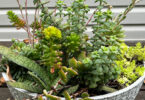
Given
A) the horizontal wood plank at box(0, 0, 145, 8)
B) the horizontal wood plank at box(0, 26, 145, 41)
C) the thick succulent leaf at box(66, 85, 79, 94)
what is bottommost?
the horizontal wood plank at box(0, 26, 145, 41)

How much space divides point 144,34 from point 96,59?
1502mm

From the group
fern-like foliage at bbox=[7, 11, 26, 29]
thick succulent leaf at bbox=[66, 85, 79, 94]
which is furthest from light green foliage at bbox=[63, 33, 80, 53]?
fern-like foliage at bbox=[7, 11, 26, 29]

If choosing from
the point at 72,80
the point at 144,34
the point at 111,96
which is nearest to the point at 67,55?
the point at 72,80

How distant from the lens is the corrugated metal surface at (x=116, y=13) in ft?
6.08

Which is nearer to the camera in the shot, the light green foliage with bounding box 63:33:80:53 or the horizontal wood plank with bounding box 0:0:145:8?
the light green foliage with bounding box 63:33:80:53

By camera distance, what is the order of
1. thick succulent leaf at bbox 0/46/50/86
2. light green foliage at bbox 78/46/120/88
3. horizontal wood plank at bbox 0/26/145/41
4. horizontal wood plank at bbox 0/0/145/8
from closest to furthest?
light green foliage at bbox 78/46/120/88, thick succulent leaf at bbox 0/46/50/86, horizontal wood plank at bbox 0/0/145/8, horizontal wood plank at bbox 0/26/145/41

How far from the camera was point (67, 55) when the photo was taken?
73 centimetres

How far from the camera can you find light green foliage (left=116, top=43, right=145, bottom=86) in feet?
2.49

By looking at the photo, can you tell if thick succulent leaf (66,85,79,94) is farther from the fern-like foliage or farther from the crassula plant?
the fern-like foliage

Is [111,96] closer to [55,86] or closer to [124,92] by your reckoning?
[124,92]

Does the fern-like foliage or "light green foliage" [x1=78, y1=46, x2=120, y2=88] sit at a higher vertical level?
the fern-like foliage

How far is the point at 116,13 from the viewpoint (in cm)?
188

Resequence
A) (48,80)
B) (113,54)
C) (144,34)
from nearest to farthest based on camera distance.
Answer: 1. (113,54)
2. (48,80)
3. (144,34)

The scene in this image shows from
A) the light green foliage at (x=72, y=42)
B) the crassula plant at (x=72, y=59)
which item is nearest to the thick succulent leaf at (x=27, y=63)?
the crassula plant at (x=72, y=59)
